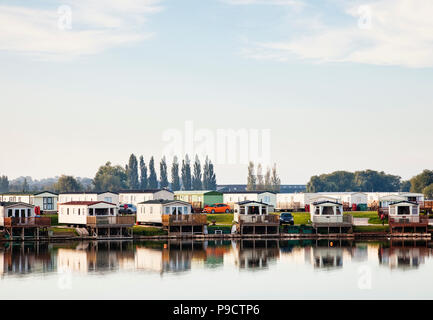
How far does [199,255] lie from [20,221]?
83.7 feet

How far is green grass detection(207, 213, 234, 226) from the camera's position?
116 metres

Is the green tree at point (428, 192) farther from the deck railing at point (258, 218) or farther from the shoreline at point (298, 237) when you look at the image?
the deck railing at point (258, 218)

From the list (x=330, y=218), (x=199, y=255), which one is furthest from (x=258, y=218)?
(x=199, y=255)

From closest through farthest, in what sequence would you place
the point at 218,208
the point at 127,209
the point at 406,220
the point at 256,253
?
the point at 256,253 < the point at 406,220 < the point at 127,209 < the point at 218,208

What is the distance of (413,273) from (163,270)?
902 inches

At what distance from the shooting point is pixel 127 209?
12369 centimetres

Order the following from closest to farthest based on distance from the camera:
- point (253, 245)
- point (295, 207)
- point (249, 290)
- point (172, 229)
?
point (249, 290)
point (253, 245)
point (172, 229)
point (295, 207)

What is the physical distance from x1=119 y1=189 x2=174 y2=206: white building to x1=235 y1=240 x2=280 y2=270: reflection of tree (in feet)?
110

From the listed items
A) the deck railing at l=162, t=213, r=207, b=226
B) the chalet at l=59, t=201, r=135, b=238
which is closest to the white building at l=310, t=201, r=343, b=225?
the deck railing at l=162, t=213, r=207, b=226

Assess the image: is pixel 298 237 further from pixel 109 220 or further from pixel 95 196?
pixel 95 196
